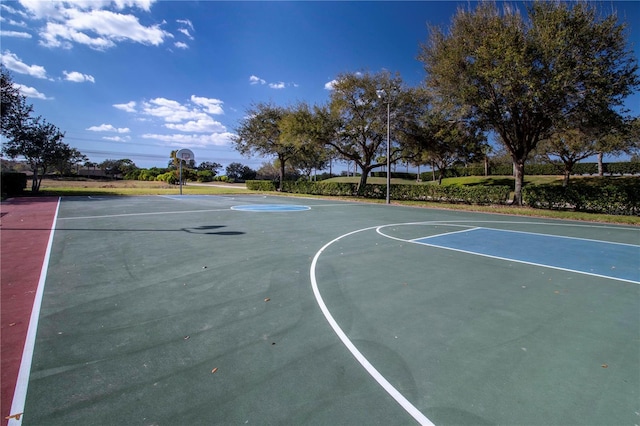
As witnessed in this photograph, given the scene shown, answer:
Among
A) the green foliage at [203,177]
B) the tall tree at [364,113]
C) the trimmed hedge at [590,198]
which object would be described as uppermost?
the tall tree at [364,113]

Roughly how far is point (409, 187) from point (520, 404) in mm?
24452

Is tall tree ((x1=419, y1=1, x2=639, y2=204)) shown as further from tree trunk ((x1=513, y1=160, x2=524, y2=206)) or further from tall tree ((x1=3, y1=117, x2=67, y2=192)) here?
tall tree ((x1=3, y1=117, x2=67, y2=192))

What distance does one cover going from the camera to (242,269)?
251 inches

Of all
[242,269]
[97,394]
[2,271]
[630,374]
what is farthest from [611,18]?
[2,271]

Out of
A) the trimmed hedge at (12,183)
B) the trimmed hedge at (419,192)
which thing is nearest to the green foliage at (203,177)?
the trimmed hedge at (419,192)

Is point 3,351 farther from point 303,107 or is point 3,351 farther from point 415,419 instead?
point 303,107

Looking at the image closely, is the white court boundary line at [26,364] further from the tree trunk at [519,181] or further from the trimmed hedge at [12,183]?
the trimmed hedge at [12,183]

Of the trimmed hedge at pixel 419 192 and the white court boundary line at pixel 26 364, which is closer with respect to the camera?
the white court boundary line at pixel 26 364

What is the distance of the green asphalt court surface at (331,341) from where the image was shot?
2617 millimetres

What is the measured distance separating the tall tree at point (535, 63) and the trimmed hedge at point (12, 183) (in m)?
33.0

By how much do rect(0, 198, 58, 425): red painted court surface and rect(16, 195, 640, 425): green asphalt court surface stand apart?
0.61 feet

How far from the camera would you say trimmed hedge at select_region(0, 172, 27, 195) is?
25.9 m

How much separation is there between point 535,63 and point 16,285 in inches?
836

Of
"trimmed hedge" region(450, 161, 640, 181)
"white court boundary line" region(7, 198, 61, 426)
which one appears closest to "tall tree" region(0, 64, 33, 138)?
"white court boundary line" region(7, 198, 61, 426)
